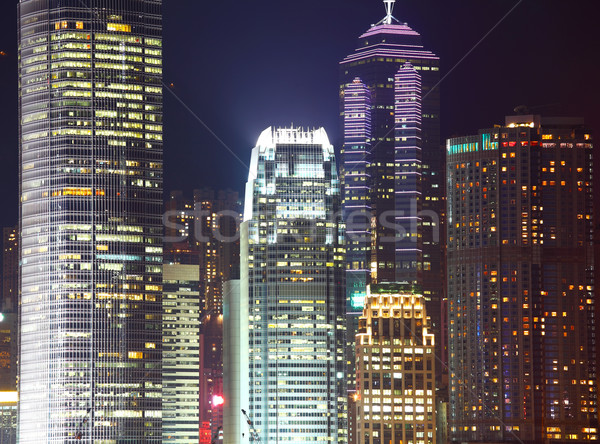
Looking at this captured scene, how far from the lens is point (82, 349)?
199m

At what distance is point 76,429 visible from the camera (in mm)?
195750

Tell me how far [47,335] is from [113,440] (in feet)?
52.9

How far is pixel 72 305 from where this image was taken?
7849 inches

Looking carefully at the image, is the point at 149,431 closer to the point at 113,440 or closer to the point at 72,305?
the point at 113,440

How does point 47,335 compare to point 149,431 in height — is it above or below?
above

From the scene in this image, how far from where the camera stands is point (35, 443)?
196125mm

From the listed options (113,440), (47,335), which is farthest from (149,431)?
(47,335)

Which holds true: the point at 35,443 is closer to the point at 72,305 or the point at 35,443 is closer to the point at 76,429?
the point at 76,429

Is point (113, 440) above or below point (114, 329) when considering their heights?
below

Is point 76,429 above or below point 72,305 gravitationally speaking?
below

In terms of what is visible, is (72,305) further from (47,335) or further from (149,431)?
(149,431)

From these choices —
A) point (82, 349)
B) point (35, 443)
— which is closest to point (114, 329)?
point (82, 349)

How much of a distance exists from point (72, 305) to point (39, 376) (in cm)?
1007

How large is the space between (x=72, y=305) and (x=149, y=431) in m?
19.1
